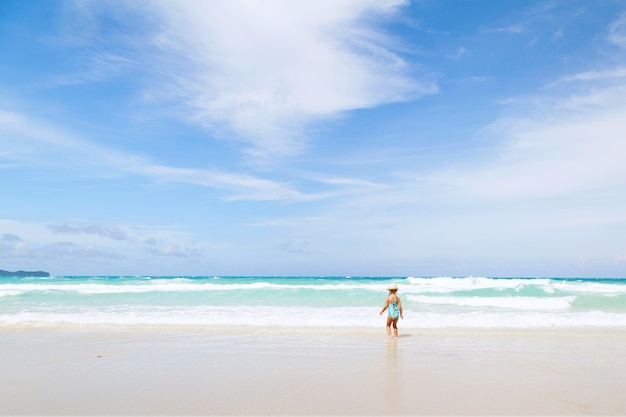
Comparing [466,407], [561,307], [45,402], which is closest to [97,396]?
[45,402]

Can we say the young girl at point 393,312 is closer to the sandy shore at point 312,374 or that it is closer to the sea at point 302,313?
the sandy shore at point 312,374

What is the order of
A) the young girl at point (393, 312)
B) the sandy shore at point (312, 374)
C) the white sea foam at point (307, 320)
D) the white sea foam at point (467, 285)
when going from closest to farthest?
the sandy shore at point (312, 374)
the young girl at point (393, 312)
the white sea foam at point (307, 320)
the white sea foam at point (467, 285)

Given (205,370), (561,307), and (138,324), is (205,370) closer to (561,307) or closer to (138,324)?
(138,324)

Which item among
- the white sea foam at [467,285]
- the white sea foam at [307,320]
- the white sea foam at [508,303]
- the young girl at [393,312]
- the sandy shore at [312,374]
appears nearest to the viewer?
the sandy shore at [312,374]

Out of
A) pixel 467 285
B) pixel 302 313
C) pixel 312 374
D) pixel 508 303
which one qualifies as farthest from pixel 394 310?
pixel 467 285

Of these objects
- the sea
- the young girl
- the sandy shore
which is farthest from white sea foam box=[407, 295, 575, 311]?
the young girl

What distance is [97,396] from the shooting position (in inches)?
229

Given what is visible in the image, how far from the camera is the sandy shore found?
5.40m

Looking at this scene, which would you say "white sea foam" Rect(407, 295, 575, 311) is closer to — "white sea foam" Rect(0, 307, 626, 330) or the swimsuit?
"white sea foam" Rect(0, 307, 626, 330)

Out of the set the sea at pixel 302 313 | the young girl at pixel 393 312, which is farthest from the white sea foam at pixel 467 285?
the young girl at pixel 393 312

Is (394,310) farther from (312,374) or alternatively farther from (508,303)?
(508,303)

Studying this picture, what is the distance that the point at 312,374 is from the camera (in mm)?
6980

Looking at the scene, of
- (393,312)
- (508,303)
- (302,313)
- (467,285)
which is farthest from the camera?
(467,285)

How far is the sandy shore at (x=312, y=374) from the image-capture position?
17.7ft
